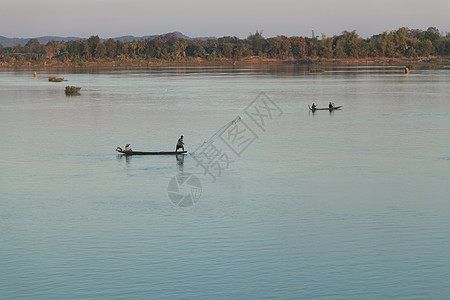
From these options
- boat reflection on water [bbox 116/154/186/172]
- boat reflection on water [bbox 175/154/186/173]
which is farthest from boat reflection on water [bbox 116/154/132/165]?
boat reflection on water [bbox 175/154/186/173]

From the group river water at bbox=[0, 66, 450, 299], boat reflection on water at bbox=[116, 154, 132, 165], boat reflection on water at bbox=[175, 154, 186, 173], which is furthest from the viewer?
boat reflection on water at bbox=[116, 154, 132, 165]

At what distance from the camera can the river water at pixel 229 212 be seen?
22.8 metres

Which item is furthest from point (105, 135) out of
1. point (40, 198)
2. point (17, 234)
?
point (17, 234)

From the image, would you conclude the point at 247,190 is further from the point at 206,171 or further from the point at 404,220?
the point at 404,220

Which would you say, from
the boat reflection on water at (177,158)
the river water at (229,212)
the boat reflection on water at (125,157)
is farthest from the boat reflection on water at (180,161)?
the boat reflection on water at (125,157)

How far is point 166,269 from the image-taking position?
23797 mm

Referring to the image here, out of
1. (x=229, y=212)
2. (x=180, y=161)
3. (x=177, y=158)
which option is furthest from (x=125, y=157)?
(x=229, y=212)

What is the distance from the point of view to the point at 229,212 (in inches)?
1220

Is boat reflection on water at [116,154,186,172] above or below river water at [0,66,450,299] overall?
above

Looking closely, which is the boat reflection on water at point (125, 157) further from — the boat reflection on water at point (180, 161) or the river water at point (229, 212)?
the boat reflection on water at point (180, 161)

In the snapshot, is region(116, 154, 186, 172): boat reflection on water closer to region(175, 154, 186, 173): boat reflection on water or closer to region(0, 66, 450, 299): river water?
region(175, 154, 186, 173): boat reflection on water

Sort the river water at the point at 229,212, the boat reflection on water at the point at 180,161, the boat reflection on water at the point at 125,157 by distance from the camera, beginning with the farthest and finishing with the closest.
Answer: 1. the boat reflection on water at the point at 125,157
2. the boat reflection on water at the point at 180,161
3. the river water at the point at 229,212

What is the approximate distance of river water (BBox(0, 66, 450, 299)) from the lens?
896 inches

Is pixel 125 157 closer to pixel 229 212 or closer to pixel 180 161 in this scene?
pixel 180 161
